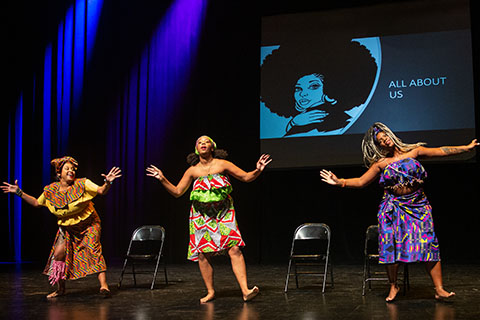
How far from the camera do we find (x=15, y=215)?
8750 millimetres

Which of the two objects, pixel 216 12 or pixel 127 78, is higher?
pixel 216 12

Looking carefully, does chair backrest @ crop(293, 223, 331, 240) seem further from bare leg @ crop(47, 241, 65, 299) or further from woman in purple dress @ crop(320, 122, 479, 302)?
bare leg @ crop(47, 241, 65, 299)

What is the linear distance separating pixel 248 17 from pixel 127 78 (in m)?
2.23

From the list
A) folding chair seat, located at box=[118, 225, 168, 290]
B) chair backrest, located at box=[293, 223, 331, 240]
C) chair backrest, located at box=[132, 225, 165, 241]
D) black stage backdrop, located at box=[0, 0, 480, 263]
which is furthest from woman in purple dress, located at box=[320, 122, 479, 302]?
black stage backdrop, located at box=[0, 0, 480, 263]

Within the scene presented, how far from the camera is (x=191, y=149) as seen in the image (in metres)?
8.42

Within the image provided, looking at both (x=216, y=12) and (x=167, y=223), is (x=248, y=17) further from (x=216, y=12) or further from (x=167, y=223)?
(x=167, y=223)

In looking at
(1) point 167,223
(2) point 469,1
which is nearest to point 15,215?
(1) point 167,223

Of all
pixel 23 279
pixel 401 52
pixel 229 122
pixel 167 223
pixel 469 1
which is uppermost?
pixel 469 1

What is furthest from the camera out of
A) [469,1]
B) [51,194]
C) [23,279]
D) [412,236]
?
[469,1]

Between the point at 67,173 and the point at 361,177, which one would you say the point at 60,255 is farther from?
the point at 361,177

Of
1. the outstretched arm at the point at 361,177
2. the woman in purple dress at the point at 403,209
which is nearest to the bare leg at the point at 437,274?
the woman in purple dress at the point at 403,209

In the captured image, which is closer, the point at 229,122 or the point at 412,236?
the point at 412,236

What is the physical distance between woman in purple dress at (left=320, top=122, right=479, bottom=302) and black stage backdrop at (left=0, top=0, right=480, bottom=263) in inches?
133

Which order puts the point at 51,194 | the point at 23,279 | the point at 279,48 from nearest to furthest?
the point at 51,194
the point at 23,279
the point at 279,48
